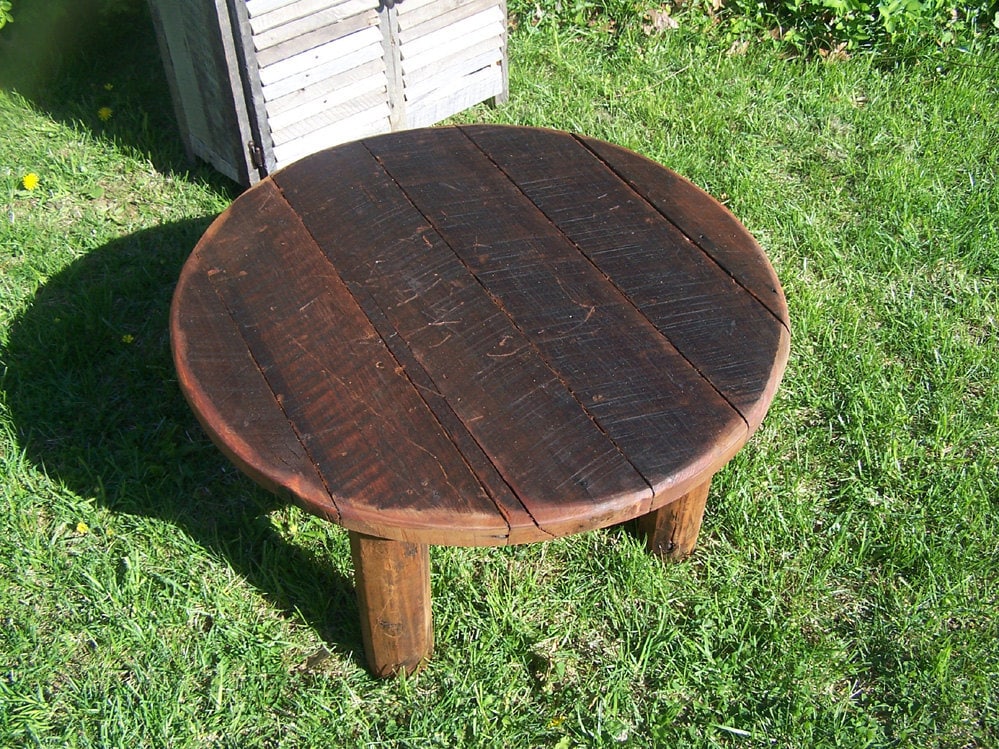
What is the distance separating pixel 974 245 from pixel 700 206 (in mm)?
1684

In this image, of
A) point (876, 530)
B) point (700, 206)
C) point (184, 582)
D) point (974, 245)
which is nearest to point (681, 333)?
point (700, 206)

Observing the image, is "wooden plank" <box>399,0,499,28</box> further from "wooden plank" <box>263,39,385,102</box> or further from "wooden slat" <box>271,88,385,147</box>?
"wooden slat" <box>271,88,385,147</box>

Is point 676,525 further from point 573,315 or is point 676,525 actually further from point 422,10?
point 422,10

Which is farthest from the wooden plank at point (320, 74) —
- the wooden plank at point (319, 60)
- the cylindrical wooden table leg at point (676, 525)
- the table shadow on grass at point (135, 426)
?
the cylindrical wooden table leg at point (676, 525)

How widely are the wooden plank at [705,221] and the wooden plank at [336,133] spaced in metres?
1.30

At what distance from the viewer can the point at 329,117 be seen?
12.3 feet

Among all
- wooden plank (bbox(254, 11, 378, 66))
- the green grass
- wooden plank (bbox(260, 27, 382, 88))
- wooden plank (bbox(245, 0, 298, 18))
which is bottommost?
the green grass

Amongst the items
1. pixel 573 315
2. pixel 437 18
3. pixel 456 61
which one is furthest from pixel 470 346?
pixel 456 61

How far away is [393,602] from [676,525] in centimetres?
80

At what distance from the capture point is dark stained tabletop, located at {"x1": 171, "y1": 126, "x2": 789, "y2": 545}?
76.9 inches

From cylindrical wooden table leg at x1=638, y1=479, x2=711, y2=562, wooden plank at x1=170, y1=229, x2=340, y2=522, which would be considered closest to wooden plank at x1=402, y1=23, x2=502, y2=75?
wooden plank at x1=170, y1=229, x2=340, y2=522

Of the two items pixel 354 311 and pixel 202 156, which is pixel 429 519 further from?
pixel 202 156

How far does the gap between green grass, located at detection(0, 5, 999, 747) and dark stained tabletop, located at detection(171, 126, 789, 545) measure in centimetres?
74

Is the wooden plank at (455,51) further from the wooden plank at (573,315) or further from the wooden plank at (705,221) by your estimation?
the wooden plank at (705,221)
